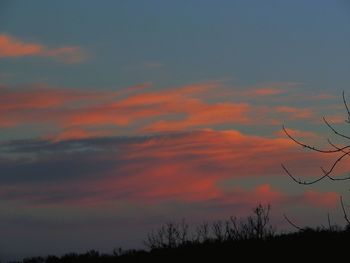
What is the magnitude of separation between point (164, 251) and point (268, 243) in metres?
4.41

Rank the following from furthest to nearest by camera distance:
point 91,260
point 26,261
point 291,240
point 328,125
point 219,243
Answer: point 26,261 < point 91,260 < point 219,243 < point 291,240 < point 328,125

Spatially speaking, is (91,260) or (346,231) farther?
(91,260)

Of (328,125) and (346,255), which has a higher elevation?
(328,125)

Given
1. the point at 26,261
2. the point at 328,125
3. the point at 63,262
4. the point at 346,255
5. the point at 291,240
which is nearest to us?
the point at 328,125

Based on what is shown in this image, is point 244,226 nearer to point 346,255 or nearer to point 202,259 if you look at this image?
point 202,259

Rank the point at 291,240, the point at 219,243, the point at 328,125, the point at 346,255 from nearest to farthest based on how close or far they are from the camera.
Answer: the point at 328,125 < the point at 346,255 < the point at 291,240 < the point at 219,243

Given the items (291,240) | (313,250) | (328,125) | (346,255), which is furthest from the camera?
(291,240)

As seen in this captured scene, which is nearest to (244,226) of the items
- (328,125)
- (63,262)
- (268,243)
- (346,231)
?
(63,262)

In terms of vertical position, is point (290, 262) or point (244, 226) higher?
point (244, 226)

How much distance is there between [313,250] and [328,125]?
9.14 metres

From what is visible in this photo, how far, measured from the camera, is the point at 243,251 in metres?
21.0

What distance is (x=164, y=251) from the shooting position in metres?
24.6

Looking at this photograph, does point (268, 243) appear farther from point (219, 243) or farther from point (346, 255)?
point (346, 255)

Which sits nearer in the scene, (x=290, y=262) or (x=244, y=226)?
(x=290, y=262)
